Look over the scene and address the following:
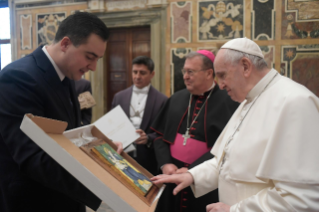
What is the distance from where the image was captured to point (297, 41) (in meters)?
5.91

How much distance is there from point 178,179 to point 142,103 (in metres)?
2.23

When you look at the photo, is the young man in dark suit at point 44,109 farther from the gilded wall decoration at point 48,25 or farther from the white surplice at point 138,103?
the gilded wall decoration at point 48,25

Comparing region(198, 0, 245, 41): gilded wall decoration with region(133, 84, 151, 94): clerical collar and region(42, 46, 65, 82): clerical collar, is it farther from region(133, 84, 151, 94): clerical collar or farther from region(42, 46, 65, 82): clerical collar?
region(42, 46, 65, 82): clerical collar

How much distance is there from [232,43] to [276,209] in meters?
0.98

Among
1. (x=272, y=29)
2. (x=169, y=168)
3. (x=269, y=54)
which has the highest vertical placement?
(x=272, y=29)

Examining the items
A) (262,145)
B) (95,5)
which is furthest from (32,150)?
(95,5)

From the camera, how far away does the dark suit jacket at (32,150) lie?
1.27 metres

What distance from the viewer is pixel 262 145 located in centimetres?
146

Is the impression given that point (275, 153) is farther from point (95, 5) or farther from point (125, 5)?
point (95, 5)

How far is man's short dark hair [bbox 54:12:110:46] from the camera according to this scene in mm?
1672

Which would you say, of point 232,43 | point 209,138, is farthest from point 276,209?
point 209,138

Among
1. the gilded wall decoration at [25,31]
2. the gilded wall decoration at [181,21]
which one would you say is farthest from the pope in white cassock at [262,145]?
the gilded wall decoration at [25,31]

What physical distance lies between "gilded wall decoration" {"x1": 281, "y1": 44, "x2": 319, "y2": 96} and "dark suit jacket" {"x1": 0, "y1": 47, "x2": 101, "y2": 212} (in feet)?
18.0

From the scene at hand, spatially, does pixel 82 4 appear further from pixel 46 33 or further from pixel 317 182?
pixel 317 182
